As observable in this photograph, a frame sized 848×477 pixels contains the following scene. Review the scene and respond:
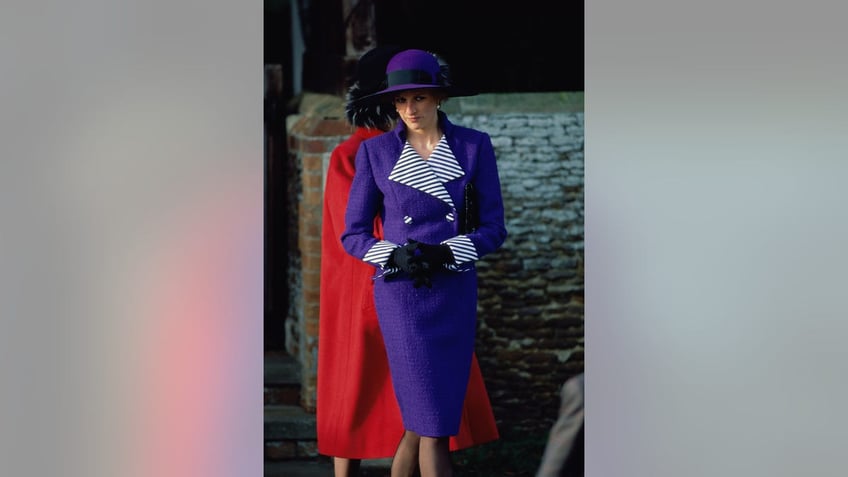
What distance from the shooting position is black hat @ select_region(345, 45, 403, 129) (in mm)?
5922

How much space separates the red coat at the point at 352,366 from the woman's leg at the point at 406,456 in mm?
93

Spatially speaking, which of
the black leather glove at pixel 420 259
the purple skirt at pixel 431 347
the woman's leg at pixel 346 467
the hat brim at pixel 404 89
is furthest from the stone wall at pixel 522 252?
the black leather glove at pixel 420 259

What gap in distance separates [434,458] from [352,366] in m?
0.48

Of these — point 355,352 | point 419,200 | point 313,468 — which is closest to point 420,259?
point 419,200

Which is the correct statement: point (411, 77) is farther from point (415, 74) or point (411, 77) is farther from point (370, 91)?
point (370, 91)

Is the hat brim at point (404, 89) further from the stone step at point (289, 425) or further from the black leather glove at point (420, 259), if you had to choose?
the stone step at point (289, 425)

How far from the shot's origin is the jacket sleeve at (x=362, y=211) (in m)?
5.80

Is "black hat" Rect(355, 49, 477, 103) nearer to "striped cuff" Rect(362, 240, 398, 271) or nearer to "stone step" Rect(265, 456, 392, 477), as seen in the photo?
"striped cuff" Rect(362, 240, 398, 271)

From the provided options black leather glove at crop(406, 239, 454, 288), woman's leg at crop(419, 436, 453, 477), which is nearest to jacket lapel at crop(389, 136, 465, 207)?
black leather glove at crop(406, 239, 454, 288)

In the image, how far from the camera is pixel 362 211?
583 cm
